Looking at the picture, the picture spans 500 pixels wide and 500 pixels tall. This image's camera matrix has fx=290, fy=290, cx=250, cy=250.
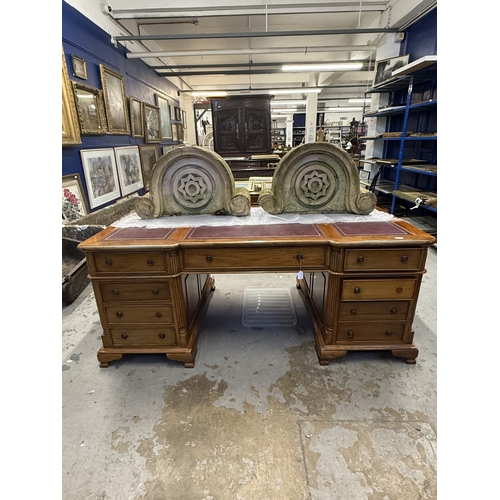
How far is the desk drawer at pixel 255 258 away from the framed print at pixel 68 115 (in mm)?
3041

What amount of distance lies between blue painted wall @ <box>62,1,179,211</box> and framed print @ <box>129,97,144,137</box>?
0.44 ft

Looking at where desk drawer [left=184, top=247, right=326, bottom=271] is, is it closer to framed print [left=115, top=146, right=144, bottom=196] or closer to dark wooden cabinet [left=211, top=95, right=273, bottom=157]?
framed print [left=115, top=146, right=144, bottom=196]

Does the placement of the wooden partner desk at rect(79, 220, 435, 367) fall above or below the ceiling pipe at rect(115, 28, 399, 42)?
below

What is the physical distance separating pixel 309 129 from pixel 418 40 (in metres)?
7.00

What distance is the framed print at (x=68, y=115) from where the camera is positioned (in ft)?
12.3

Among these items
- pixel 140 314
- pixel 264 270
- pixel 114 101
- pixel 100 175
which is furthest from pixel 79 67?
pixel 264 270

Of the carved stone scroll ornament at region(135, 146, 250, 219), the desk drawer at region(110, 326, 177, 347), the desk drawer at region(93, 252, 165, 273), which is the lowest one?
→ the desk drawer at region(110, 326, 177, 347)

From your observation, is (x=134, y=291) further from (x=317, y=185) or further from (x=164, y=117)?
(x=164, y=117)

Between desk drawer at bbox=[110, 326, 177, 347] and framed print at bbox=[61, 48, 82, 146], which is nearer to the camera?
desk drawer at bbox=[110, 326, 177, 347]

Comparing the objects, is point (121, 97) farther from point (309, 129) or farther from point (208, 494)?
point (309, 129)

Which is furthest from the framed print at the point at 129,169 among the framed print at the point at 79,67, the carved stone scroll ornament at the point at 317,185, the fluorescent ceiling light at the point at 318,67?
the carved stone scroll ornament at the point at 317,185

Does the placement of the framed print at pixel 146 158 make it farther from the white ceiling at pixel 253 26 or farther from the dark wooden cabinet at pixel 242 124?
the white ceiling at pixel 253 26

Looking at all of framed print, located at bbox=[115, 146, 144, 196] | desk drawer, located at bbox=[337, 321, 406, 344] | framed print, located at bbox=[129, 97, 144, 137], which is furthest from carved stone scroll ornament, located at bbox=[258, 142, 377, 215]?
framed print, located at bbox=[129, 97, 144, 137]

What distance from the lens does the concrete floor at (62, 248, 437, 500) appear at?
146 centimetres
